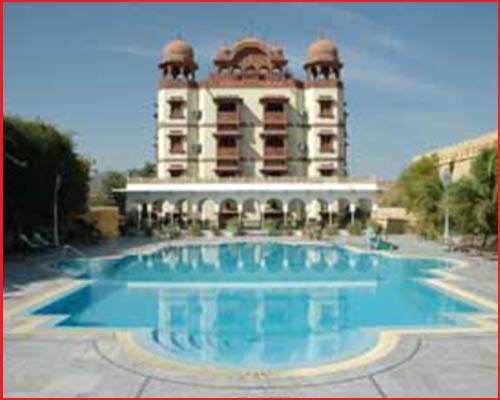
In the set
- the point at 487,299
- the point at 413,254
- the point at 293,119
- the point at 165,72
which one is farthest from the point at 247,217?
the point at 487,299

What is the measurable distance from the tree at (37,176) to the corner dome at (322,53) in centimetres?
2227

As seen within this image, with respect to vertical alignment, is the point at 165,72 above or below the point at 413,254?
above

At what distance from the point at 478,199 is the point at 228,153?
28073 millimetres

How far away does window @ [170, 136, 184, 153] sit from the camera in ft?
157

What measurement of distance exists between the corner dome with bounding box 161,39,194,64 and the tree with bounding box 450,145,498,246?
99.1 ft

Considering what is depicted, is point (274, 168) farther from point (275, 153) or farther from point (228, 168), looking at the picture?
point (228, 168)

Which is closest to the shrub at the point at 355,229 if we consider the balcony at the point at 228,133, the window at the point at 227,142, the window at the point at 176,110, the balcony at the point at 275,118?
the balcony at the point at 275,118

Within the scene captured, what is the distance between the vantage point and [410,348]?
931cm

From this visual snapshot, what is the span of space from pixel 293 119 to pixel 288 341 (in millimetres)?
38321

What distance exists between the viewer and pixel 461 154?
36.2 m

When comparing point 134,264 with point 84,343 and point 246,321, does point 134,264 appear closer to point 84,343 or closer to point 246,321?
point 246,321

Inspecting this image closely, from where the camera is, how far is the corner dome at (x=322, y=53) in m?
48.4

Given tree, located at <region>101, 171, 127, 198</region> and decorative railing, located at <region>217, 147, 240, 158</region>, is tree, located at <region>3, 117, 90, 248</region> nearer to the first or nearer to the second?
decorative railing, located at <region>217, 147, 240, 158</region>

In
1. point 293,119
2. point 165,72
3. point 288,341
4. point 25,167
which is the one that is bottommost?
point 288,341
